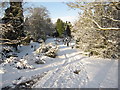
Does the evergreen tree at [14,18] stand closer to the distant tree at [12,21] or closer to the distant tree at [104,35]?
the distant tree at [12,21]

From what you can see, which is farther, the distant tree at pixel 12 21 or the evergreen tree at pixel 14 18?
the evergreen tree at pixel 14 18

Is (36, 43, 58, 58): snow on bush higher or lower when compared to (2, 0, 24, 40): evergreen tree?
lower

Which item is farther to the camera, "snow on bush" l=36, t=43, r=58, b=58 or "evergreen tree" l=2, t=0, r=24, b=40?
"snow on bush" l=36, t=43, r=58, b=58

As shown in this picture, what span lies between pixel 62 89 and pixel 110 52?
672 cm

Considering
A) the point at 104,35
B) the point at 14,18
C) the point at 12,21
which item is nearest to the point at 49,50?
the point at 12,21

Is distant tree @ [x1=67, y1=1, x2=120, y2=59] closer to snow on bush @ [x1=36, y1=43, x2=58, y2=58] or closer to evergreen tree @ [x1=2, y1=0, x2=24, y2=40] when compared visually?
snow on bush @ [x1=36, y1=43, x2=58, y2=58]

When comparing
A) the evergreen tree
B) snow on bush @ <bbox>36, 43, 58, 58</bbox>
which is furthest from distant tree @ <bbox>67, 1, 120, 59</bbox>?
the evergreen tree

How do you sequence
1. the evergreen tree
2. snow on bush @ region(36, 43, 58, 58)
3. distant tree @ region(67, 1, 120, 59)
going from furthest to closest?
1. snow on bush @ region(36, 43, 58, 58)
2. distant tree @ region(67, 1, 120, 59)
3. the evergreen tree

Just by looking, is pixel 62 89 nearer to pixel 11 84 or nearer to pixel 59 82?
pixel 59 82

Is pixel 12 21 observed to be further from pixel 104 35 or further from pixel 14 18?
pixel 104 35

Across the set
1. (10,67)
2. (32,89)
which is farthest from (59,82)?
(10,67)

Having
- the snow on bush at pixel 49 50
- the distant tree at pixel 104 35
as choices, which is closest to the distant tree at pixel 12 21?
the snow on bush at pixel 49 50

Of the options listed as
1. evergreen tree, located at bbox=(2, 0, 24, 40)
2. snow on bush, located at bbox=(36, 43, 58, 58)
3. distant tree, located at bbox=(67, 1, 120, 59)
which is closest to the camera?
evergreen tree, located at bbox=(2, 0, 24, 40)

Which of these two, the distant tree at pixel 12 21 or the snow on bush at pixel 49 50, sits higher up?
the distant tree at pixel 12 21
